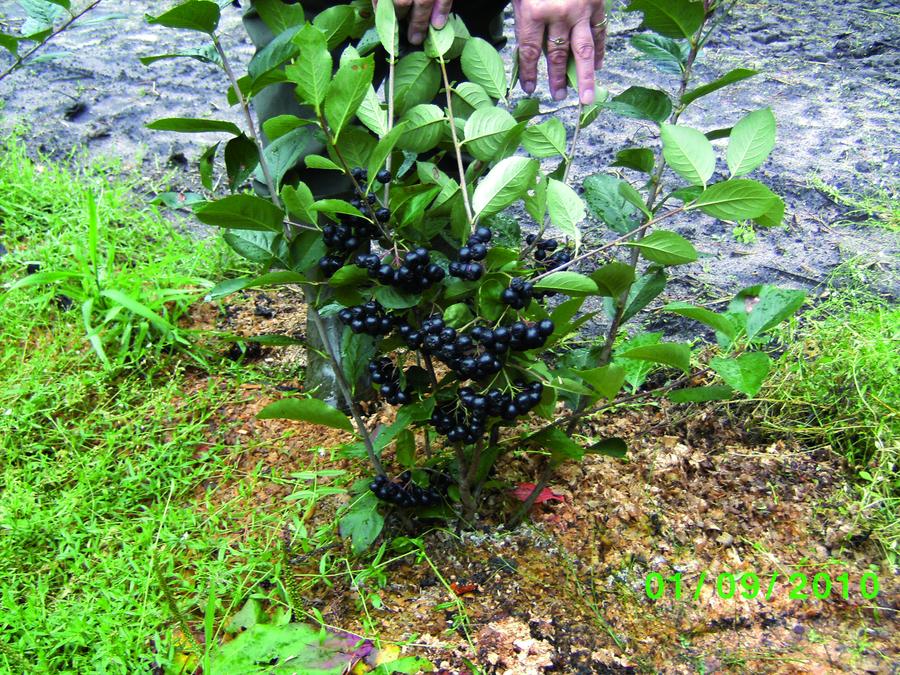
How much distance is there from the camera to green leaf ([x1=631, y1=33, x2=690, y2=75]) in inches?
57.4

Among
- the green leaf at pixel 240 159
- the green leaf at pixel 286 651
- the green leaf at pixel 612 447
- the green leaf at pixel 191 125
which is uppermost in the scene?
the green leaf at pixel 191 125

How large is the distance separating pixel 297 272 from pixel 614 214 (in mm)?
667

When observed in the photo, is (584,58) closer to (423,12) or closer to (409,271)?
(423,12)

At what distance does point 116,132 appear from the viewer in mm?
3615

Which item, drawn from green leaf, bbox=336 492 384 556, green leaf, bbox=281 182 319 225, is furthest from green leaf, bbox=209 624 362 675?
green leaf, bbox=281 182 319 225

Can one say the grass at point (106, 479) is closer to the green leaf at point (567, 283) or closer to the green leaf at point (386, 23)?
the green leaf at point (567, 283)

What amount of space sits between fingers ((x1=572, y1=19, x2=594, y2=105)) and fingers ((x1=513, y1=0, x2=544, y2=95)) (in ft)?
0.24

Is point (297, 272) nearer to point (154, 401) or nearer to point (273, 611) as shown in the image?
point (273, 611)

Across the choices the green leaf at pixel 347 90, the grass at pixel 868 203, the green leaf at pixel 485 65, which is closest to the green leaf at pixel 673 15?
the green leaf at pixel 485 65

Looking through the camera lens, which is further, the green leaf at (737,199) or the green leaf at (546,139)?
the green leaf at (546,139)

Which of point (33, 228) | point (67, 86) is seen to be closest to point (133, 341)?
point (33, 228)

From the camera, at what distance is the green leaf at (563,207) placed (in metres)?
1.31

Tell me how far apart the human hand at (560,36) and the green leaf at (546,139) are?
106 mm

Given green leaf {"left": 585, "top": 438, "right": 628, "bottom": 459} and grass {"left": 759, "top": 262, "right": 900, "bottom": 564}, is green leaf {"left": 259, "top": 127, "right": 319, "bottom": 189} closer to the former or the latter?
green leaf {"left": 585, "top": 438, "right": 628, "bottom": 459}
